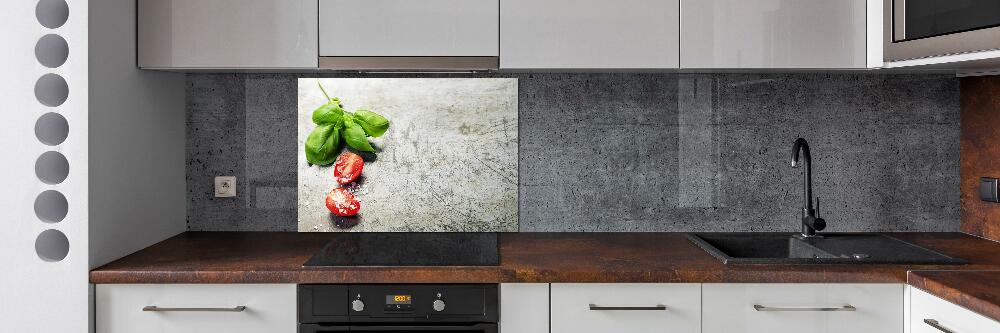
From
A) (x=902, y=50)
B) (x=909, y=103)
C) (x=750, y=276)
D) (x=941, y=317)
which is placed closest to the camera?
(x=941, y=317)

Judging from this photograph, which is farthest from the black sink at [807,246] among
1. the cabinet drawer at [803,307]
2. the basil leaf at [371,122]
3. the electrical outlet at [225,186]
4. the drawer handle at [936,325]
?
the electrical outlet at [225,186]

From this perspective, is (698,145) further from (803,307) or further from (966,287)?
(966,287)

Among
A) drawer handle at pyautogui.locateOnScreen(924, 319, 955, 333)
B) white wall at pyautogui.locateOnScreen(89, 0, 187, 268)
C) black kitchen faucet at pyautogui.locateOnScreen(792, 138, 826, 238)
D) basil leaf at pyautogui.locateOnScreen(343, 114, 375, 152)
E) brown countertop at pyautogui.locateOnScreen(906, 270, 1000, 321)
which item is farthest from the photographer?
basil leaf at pyautogui.locateOnScreen(343, 114, 375, 152)

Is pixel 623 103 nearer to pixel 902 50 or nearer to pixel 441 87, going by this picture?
pixel 441 87

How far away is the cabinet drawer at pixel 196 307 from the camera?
5.94ft

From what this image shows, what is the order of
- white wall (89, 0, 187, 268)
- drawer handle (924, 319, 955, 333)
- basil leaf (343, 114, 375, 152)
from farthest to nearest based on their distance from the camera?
basil leaf (343, 114, 375, 152) → white wall (89, 0, 187, 268) → drawer handle (924, 319, 955, 333)

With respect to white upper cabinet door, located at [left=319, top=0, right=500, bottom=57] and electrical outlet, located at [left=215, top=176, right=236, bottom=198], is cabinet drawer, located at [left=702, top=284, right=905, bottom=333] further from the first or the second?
electrical outlet, located at [left=215, top=176, right=236, bottom=198]

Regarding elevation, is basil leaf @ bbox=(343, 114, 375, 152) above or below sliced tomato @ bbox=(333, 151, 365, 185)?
above

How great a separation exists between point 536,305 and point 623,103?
0.88m

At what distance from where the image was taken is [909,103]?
241 centimetres

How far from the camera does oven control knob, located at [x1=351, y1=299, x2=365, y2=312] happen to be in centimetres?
179

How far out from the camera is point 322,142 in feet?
7.89
